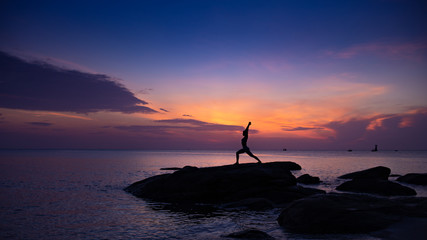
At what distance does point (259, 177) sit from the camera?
21922mm

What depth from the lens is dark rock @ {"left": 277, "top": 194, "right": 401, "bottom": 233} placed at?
11.9 metres

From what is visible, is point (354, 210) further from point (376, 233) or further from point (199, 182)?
point (199, 182)

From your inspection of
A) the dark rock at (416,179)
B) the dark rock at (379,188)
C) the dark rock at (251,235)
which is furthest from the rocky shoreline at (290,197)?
the dark rock at (416,179)

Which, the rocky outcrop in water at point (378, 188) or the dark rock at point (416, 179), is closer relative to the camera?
the rocky outcrop in water at point (378, 188)

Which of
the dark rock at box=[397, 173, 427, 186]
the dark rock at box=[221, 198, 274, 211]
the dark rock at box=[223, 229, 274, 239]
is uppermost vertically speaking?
the dark rock at box=[397, 173, 427, 186]

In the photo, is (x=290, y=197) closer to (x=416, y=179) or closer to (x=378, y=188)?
(x=378, y=188)

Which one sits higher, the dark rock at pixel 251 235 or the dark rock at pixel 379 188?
the dark rock at pixel 379 188

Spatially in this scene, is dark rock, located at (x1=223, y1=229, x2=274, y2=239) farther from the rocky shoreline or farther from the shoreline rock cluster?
the shoreline rock cluster

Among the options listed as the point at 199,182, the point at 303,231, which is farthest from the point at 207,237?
the point at 199,182

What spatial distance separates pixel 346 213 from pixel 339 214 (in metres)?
0.31

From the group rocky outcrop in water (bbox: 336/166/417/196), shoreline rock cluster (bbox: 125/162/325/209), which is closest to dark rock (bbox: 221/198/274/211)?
shoreline rock cluster (bbox: 125/162/325/209)

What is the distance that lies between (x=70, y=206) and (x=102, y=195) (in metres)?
4.75

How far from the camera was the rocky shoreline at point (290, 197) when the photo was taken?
12266 millimetres

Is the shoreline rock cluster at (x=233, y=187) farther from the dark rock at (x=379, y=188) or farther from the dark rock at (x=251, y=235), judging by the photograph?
the dark rock at (x=251, y=235)
